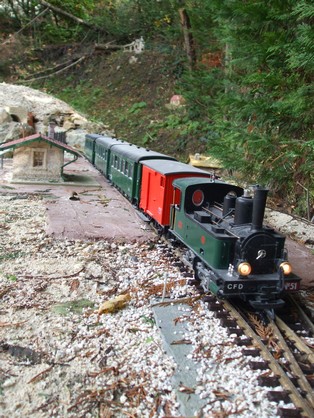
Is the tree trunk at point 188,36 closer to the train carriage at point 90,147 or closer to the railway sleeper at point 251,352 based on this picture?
the train carriage at point 90,147

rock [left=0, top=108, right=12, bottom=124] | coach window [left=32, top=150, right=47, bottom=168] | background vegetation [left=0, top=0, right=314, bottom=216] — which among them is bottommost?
coach window [left=32, top=150, right=47, bottom=168]

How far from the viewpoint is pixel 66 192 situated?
15.2 m

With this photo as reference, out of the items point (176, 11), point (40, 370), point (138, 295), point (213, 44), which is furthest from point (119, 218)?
point (176, 11)

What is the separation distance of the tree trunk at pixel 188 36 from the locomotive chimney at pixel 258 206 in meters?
19.4

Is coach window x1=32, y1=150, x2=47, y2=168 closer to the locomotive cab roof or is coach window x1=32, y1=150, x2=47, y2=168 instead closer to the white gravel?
the white gravel

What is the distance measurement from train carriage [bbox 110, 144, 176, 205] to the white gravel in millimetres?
4531

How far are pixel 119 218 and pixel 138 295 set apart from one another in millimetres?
5048

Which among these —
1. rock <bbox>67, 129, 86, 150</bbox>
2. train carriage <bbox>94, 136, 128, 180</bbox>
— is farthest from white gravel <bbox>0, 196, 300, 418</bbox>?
rock <bbox>67, 129, 86, 150</bbox>

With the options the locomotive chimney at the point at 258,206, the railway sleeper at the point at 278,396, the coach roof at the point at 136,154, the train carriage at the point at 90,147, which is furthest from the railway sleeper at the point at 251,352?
the train carriage at the point at 90,147

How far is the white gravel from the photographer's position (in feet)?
15.7

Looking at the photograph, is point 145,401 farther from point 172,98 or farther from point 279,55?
point 172,98

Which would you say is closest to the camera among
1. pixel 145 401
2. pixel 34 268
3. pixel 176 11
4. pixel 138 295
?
pixel 145 401

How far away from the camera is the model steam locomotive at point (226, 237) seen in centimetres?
656

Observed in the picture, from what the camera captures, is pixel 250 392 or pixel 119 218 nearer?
pixel 250 392
